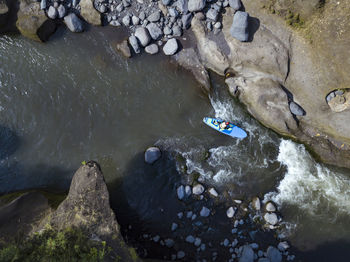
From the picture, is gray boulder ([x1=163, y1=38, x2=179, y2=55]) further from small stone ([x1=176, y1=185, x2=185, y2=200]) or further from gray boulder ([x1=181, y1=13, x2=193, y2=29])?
small stone ([x1=176, y1=185, x2=185, y2=200])

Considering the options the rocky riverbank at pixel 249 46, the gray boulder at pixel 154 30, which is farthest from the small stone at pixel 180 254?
the gray boulder at pixel 154 30

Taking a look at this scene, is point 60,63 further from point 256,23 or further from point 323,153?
point 323,153

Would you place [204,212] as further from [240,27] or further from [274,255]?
[240,27]

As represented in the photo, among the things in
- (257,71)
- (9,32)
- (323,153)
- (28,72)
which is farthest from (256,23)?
(9,32)

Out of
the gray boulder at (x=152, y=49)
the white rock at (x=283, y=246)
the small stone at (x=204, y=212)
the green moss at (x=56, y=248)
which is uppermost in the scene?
the gray boulder at (x=152, y=49)

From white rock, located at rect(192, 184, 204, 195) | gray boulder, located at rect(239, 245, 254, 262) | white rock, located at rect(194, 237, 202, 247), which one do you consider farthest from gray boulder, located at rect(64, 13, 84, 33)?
gray boulder, located at rect(239, 245, 254, 262)

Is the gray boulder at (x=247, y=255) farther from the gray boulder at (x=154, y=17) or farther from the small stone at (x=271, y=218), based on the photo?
the gray boulder at (x=154, y=17)

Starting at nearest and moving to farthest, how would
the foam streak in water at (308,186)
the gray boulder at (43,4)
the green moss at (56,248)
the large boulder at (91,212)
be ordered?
the green moss at (56,248)
the large boulder at (91,212)
the foam streak in water at (308,186)
the gray boulder at (43,4)
